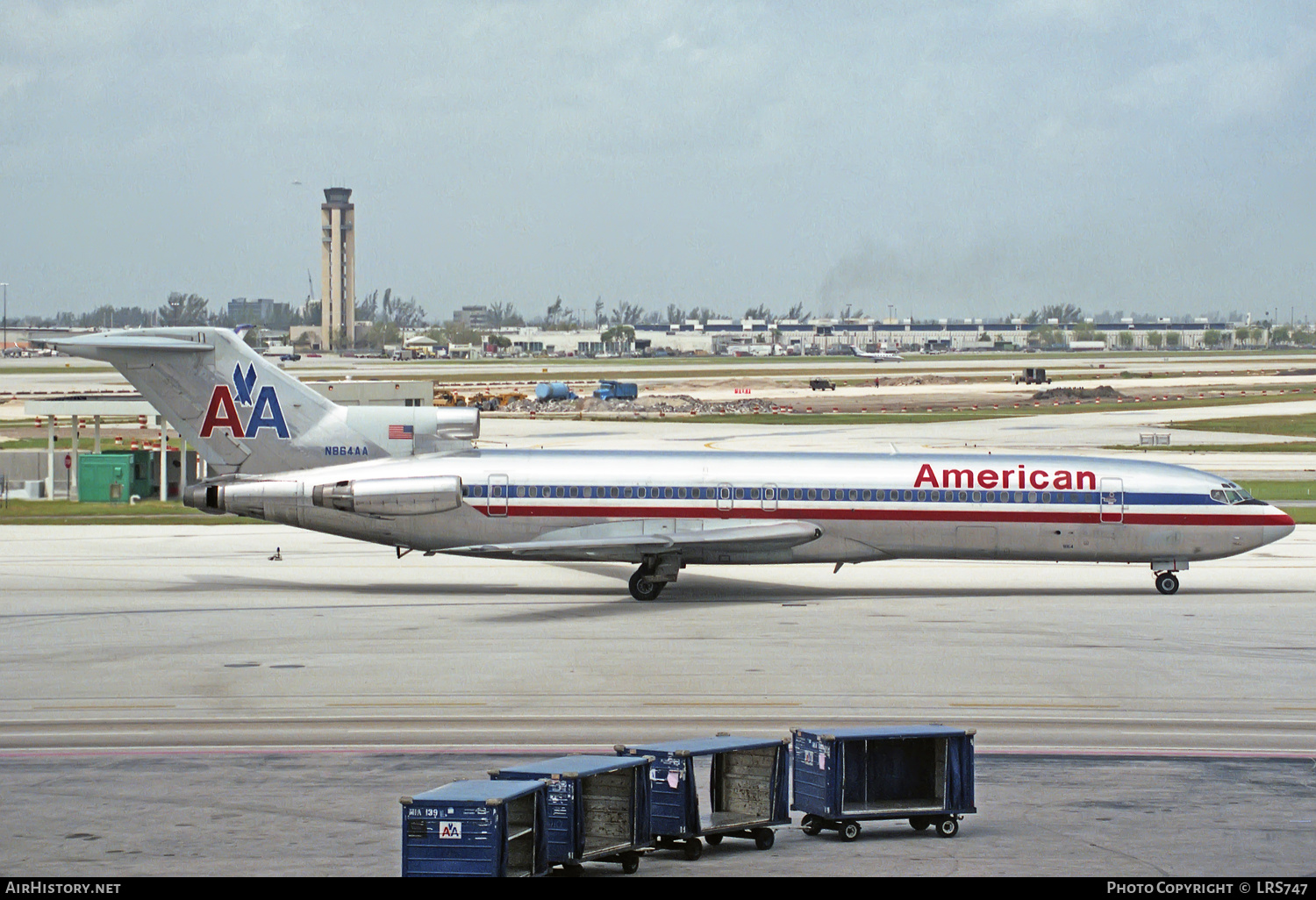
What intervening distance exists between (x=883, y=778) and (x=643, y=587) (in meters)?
17.5

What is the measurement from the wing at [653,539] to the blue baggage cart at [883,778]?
16.6 meters

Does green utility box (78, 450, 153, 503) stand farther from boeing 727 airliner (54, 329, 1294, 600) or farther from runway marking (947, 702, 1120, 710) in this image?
runway marking (947, 702, 1120, 710)

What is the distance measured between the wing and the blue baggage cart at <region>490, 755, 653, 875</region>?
17.2 m

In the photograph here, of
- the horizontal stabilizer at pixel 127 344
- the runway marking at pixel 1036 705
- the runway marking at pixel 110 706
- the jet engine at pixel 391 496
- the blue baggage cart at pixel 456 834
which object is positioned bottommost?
the runway marking at pixel 110 706

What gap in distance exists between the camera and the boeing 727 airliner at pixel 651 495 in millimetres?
34625

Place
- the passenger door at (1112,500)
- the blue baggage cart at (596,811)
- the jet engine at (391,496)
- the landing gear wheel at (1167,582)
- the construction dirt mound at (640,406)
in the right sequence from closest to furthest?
the blue baggage cart at (596,811) → the jet engine at (391,496) → the passenger door at (1112,500) → the landing gear wheel at (1167,582) → the construction dirt mound at (640,406)

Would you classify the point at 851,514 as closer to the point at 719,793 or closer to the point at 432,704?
the point at 432,704

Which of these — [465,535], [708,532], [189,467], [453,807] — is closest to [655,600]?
[708,532]

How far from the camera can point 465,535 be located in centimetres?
3512

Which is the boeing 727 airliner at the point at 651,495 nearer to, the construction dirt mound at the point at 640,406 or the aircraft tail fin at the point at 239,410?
the aircraft tail fin at the point at 239,410

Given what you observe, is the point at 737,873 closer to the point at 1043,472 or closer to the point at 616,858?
the point at 616,858

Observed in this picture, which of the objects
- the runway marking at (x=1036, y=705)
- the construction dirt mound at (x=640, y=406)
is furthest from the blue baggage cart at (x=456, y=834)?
the construction dirt mound at (x=640, y=406)

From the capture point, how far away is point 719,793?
16.5 m
